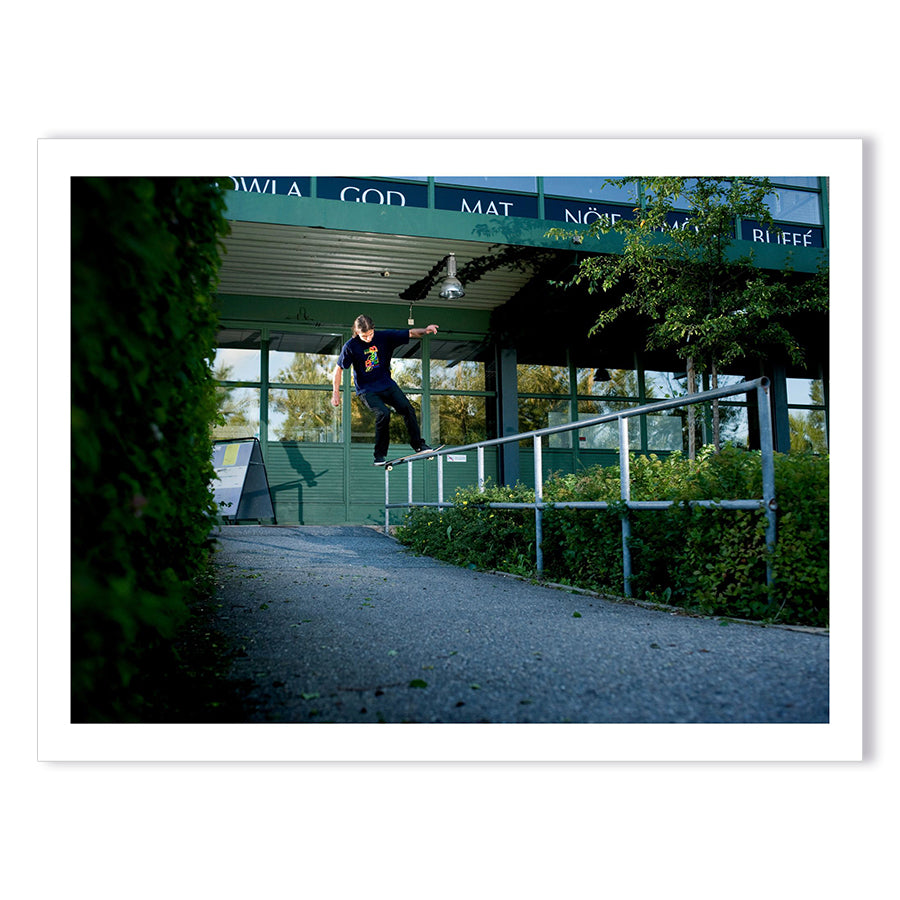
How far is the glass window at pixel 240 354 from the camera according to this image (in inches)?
381

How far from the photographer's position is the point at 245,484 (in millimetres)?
8734

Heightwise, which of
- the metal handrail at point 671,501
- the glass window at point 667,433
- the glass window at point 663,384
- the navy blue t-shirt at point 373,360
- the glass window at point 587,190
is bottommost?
the metal handrail at point 671,501

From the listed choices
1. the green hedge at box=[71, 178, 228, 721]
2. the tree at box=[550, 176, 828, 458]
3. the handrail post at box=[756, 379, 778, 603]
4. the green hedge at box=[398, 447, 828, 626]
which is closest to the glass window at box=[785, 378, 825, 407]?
the tree at box=[550, 176, 828, 458]

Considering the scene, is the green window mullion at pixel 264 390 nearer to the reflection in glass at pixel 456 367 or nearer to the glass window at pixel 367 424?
the glass window at pixel 367 424

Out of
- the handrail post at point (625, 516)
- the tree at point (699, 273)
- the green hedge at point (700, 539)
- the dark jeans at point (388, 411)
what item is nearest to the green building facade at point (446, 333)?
the tree at point (699, 273)

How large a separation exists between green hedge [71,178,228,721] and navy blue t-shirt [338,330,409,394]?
4.64 metres

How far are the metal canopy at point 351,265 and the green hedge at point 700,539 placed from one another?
462cm

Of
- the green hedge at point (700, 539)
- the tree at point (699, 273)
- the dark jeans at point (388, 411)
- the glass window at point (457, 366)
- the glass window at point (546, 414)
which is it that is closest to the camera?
the green hedge at point (700, 539)

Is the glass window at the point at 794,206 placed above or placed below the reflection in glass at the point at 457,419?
above

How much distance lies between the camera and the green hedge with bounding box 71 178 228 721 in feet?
5.00

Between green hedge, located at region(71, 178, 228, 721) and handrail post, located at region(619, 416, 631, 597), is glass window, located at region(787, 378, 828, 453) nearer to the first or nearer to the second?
handrail post, located at region(619, 416, 631, 597)

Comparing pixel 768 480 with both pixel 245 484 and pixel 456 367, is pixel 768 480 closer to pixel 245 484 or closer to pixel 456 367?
pixel 245 484

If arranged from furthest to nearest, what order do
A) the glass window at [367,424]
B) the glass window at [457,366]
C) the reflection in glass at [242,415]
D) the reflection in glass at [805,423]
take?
the reflection in glass at [805,423] < the glass window at [457,366] < the glass window at [367,424] < the reflection in glass at [242,415]
